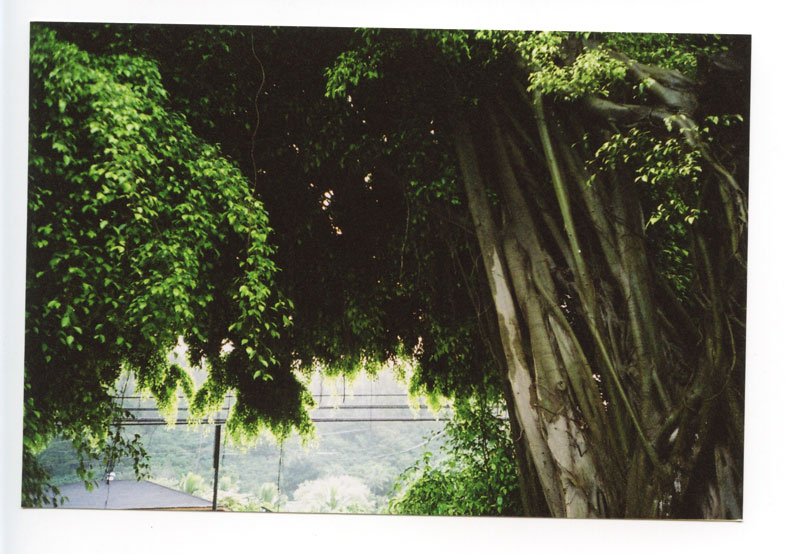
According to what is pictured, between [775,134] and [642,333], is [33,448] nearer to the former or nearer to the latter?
[642,333]

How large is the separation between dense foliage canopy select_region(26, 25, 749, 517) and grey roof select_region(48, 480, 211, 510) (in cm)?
17

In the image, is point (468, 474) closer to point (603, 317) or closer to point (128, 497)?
point (603, 317)

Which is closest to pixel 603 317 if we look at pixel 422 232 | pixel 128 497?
pixel 422 232

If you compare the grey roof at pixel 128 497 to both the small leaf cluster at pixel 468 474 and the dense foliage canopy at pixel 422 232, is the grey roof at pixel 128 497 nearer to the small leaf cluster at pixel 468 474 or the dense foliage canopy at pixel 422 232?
the dense foliage canopy at pixel 422 232

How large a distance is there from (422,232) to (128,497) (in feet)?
5.05

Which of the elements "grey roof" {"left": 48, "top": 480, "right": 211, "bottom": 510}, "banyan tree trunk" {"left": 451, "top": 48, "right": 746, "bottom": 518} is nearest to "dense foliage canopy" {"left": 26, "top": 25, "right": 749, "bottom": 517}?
"banyan tree trunk" {"left": 451, "top": 48, "right": 746, "bottom": 518}

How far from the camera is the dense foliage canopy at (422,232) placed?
8.73ft

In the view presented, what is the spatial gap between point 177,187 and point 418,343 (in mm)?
1123

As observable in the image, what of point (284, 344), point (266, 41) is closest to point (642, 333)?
point (284, 344)

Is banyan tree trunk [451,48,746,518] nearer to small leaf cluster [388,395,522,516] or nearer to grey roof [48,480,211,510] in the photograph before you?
small leaf cluster [388,395,522,516]

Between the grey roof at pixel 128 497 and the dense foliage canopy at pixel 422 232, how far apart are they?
0.54ft

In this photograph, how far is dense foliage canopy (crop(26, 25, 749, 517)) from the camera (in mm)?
2662

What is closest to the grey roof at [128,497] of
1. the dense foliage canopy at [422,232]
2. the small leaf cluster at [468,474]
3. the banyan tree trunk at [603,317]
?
the dense foliage canopy at [422,232]

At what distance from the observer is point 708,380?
104 inches
